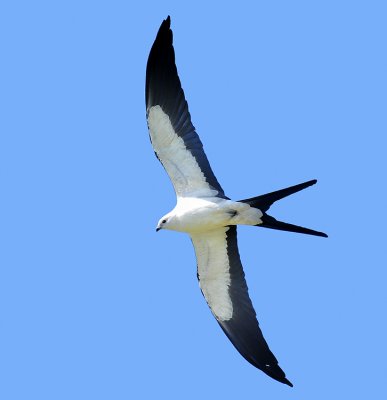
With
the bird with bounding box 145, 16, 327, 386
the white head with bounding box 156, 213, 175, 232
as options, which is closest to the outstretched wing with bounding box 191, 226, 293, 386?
the bird with bounding box 145, 16, 327, 386

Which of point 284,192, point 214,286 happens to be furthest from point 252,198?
point 214,286

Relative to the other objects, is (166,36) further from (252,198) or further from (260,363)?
(260,363)

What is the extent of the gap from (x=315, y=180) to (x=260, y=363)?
232 cm

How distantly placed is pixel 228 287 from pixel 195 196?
1255mm

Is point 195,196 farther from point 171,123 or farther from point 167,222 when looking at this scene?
point 171,123

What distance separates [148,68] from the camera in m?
12.1

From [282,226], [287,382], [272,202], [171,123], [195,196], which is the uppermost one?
[171,123]

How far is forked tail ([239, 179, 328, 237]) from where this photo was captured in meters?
11.7

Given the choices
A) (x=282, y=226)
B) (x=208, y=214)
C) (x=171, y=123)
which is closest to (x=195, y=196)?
(x=208, y=214)

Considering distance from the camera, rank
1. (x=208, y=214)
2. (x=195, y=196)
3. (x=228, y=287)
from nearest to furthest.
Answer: (x=208, y=214) → (x=195, y=196) → (x=228, y=287)

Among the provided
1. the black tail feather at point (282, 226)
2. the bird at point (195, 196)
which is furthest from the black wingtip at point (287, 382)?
the black tail feather at point (282, 226)

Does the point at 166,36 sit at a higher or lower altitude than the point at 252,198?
higher

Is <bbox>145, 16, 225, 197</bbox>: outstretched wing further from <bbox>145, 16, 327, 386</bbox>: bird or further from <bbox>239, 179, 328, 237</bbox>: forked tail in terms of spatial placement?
<bbox>239, 179, 328, 237</bbox>: forked tail

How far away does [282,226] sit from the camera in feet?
39.1
